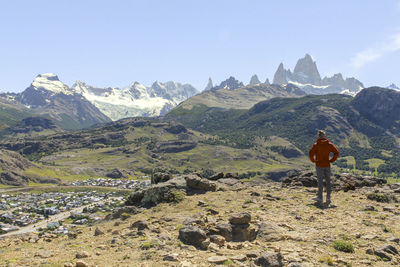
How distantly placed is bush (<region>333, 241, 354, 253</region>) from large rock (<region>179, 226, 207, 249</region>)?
23.4ft

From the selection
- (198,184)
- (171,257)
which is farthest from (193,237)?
(198,184)

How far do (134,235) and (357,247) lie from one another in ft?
43.7

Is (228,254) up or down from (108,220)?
up

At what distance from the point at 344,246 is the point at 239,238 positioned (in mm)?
5751

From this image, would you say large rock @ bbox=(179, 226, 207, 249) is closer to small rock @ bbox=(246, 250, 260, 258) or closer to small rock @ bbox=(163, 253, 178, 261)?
small rock @ bbox=(163, 253, 178, 261)

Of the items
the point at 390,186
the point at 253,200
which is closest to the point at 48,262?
the point at 253,200

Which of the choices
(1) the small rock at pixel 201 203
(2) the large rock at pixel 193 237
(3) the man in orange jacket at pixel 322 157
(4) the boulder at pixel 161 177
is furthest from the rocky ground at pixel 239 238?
(4) the boulder at pixel 161 177

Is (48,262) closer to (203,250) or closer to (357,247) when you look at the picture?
(203,250)

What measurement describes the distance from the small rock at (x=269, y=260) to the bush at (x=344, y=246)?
12.4 feet

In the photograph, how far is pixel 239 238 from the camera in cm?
1755

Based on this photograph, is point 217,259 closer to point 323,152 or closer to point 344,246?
point 344,246

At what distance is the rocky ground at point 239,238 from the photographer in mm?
14227

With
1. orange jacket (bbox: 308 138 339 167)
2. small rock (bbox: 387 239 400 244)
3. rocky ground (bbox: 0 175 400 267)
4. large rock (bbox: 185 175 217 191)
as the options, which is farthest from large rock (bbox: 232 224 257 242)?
large rock (bbox: 185 175 217 191)

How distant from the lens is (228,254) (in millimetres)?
14797
